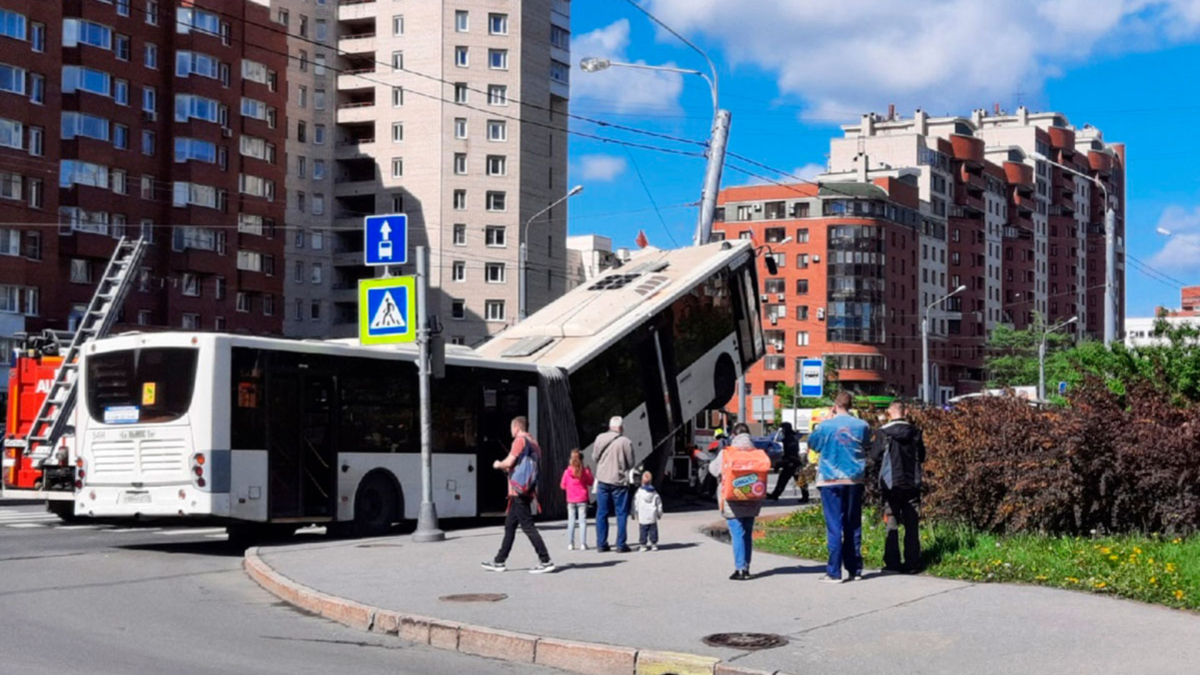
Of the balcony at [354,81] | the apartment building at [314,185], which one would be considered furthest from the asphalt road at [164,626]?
the balcony at [354,81]

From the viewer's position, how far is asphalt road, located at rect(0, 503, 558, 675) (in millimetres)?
10273

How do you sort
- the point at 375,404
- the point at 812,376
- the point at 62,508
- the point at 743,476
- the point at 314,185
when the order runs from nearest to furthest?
the point at 743,476 → the point at 375,404 → the point at 62,508 → the point at 812,376 → the point at 314,185

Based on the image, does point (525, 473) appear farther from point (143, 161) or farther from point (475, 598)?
point (143, 161)

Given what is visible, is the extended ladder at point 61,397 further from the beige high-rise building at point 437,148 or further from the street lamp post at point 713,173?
the beige high-rise building at point 437,148

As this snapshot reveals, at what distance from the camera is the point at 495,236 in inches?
3669

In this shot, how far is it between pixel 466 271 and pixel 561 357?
222 feet

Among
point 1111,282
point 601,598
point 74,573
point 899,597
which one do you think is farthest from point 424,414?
point 1111,282

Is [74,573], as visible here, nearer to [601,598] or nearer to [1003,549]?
[601,598]

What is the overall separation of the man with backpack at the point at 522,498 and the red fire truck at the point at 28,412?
30.6ft

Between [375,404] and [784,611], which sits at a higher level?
[375,404]

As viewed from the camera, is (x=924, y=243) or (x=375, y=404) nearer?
(x=375, y=404)

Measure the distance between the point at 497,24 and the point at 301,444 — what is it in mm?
76335

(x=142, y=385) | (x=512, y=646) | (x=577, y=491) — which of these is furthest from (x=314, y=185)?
(x=512, y=646)

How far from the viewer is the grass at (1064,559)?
12.6m
